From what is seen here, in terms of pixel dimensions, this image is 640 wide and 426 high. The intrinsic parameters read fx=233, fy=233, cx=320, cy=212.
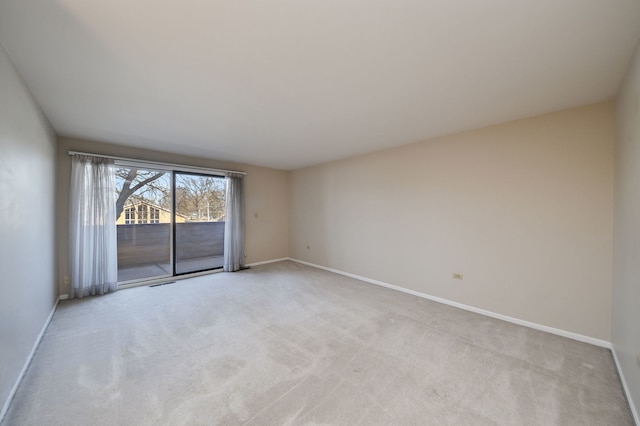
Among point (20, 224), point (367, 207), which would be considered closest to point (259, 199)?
point (367, 207)

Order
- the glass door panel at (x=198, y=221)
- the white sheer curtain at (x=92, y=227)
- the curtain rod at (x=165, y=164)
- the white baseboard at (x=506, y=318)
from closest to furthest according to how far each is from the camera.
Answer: the white baseboard at (x=506, y=318) → the white sheer curtain at (x=92, y=227) → the curtain rod at (x=165, y=164) → the glass door panel at (x=198, y=221)

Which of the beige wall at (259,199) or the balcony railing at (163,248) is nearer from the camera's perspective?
the beige wall at (259,199)

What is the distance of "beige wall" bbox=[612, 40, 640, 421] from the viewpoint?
1.54 metres

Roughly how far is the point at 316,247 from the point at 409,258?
7.38 feet

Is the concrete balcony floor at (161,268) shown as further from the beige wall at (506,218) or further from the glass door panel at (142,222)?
the beige wall at (506,218)

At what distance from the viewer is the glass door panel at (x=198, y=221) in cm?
457

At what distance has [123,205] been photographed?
4.02 m

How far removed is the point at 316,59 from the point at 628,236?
2.67 m

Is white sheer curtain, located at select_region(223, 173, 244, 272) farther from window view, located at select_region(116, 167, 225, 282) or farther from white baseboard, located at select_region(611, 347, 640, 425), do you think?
white baseboard, located at select_region(611, 347, 640, 425)

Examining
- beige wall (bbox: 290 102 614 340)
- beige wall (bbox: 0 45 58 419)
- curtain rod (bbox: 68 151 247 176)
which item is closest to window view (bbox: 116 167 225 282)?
curtain rod (bbox: 68 151 247 176)

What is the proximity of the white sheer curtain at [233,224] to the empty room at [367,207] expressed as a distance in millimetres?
873

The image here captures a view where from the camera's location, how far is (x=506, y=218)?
2.82m

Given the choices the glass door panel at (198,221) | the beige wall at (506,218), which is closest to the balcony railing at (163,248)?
the glass door panel at (198,221)

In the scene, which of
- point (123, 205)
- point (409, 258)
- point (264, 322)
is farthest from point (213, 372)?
point (123, 205)
